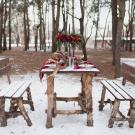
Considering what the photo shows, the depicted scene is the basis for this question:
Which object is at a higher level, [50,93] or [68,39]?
[68,39]

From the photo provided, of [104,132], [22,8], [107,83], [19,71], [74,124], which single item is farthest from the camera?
[22,8]

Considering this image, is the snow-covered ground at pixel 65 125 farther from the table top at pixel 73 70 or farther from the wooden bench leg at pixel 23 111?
the table top at pixel 73 70

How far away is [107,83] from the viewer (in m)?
8.46

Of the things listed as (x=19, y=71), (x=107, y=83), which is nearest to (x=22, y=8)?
(x=19, y=71)

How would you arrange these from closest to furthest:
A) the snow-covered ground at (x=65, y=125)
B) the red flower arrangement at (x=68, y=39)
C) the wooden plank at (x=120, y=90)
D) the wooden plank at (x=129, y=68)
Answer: the snow-covered ground at (x=65, y=125) < the wooden plank at (x=120, y=90) < the red flower arrangement at (x=68, y=39) < the wooden plank at (x=129, y=68)

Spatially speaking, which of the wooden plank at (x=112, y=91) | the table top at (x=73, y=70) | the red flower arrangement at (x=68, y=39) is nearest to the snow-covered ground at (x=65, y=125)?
the wooden plank at (x=112, y=91)

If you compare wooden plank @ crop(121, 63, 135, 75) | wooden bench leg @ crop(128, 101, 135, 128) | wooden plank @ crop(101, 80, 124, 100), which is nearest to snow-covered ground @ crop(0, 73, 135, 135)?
wooden bench leg @ crop(128, 101, 135, 128)

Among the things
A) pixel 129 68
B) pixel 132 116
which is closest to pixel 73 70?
pixel 132 116

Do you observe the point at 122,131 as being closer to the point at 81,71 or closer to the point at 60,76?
the point at 81,71

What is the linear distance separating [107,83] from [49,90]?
2.14 m

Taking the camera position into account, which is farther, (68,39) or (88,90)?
(68,39)

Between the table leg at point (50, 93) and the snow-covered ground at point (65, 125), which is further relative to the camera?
the table leg at point (50, 93)

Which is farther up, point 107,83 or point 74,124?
point 107,83

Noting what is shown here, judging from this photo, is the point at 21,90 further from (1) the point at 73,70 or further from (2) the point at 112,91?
(2) the point at 112,91
